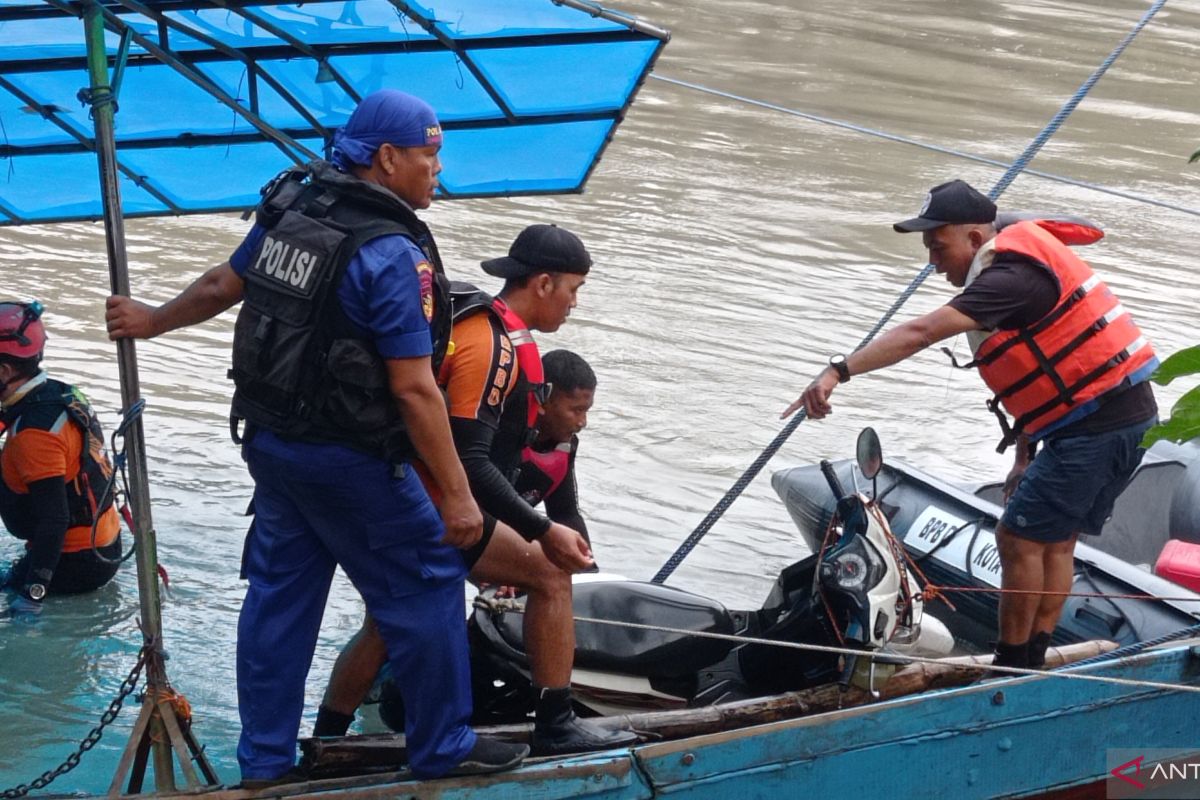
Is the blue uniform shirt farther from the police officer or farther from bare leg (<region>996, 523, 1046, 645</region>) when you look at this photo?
bare leg (<region>996, 523, 1046, 645</region>)

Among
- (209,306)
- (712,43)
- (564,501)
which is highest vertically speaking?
(712,43)

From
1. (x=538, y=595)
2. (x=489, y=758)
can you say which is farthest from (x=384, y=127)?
(x=489, y=758)

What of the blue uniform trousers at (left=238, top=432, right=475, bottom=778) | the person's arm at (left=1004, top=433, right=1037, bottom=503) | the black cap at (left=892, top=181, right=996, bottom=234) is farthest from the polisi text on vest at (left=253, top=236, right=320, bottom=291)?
the person's arm at (left=1004, top=433, right=1037, bottom=503)

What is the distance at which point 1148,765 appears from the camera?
511cm

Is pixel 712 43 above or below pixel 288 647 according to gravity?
above

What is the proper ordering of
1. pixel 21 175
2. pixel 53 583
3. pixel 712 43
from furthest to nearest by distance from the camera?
pixel 712 43 → pixel 21 175 → pixel 53 583

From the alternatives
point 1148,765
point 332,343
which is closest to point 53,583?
point 332,343

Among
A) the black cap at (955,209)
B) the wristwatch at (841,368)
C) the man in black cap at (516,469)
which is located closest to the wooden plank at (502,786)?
the man in black cap at (516,469)

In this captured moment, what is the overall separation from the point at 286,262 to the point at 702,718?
1851mm

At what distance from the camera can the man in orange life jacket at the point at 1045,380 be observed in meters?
5.01

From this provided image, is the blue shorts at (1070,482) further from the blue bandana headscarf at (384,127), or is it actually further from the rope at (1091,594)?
the blue bandana headscarf at (384,127)

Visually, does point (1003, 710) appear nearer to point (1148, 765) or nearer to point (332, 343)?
point (1148, 765)

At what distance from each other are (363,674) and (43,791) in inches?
52.8

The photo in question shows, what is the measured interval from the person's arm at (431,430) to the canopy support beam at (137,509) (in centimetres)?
94
